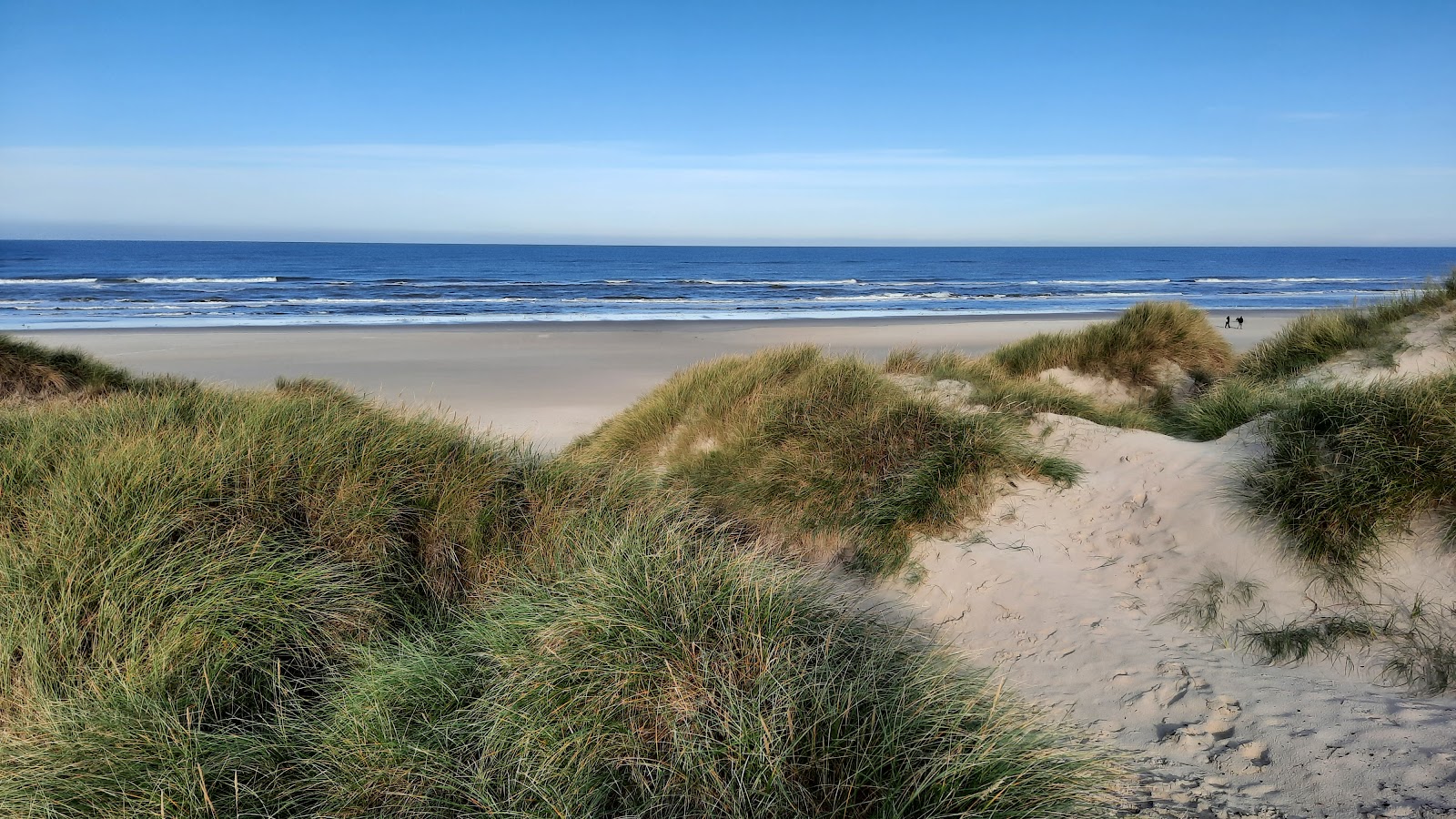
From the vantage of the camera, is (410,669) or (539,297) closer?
(410,669)

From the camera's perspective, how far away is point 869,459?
21.2 feet

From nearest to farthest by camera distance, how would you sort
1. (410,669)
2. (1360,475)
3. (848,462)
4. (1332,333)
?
(410,669), (1360,475), (848,462), (1332,333)

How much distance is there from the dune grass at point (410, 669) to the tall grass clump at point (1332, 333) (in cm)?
912

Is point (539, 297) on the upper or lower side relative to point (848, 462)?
upper

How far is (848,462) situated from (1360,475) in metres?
3.17

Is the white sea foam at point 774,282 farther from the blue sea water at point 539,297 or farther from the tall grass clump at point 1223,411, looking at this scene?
the tall grass clump at point 1223,411

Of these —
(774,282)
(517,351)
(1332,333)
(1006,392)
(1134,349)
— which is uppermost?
(774,282)

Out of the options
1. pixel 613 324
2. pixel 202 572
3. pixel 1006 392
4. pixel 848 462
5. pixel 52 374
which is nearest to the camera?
pixel 202 572

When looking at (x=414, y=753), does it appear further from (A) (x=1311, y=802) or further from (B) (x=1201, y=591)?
(B) (x=1201, y=591)

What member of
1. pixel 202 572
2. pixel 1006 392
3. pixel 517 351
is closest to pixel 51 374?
pixel 202 572

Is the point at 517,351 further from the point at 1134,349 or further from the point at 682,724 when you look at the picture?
the point at 682,724

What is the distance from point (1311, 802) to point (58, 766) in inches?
172

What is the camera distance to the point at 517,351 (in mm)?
20484

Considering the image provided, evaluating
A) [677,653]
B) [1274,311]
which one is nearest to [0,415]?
[677,653]
